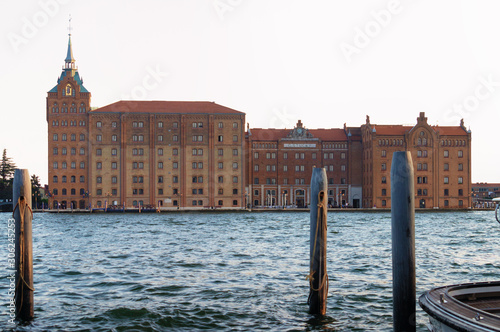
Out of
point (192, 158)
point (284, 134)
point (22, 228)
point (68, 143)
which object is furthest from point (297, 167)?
point (22, 228)

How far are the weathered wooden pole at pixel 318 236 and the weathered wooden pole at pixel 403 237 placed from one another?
9.16ft

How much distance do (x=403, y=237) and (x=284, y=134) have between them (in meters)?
92.2

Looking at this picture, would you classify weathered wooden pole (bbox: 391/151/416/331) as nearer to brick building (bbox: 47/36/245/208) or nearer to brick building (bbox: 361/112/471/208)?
brick building (bbox: 47/36/245/208)

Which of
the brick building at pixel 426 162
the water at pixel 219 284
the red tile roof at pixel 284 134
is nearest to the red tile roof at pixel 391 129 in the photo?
the brick building at pixel 426 162

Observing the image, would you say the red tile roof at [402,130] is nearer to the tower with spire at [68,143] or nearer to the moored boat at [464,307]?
the tower with spire at [68,143]

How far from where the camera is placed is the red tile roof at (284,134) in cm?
9900

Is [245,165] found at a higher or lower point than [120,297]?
higher

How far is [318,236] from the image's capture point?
1106cm

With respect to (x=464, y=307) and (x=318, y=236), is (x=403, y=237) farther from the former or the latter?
(x=318, y=236)

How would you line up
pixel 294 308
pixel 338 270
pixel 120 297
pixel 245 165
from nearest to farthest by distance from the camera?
pixel 294 308, pixel 120 297, pixel 338 270, pixel 245 165

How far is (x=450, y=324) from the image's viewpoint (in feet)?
22.3

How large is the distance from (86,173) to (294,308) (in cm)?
8122

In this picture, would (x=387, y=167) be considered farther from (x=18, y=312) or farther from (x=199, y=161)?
(x=18, y=312)

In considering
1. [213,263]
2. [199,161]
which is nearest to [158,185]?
[199,161]
